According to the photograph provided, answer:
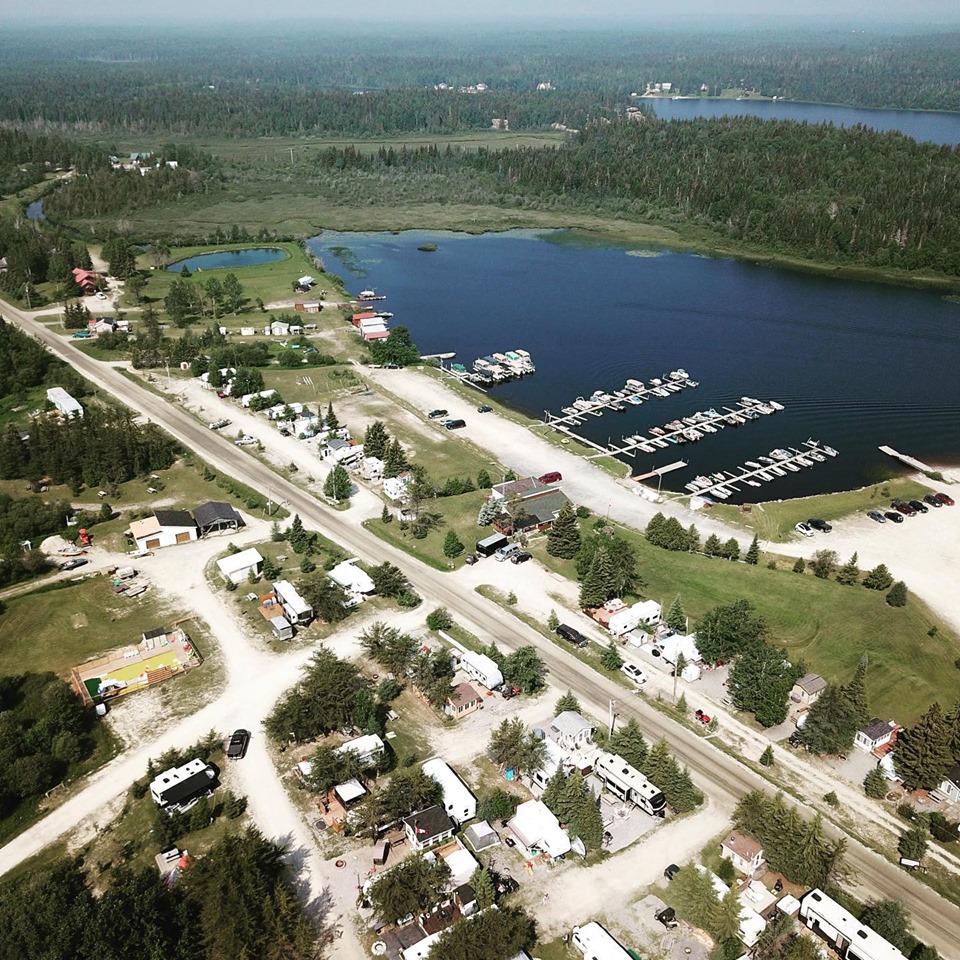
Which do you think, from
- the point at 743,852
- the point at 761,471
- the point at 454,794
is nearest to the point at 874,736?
the point at 743,852

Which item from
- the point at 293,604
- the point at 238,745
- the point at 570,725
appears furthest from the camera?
the point at 293,604

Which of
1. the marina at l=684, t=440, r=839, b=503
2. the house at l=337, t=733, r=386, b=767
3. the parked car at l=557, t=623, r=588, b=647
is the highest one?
the house at l=337, t=733, r=386, b=767

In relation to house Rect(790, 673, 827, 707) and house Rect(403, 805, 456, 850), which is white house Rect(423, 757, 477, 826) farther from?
house Rect(790, 673, 827, 707)

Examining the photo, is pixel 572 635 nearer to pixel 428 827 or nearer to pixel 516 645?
pixel 516 645

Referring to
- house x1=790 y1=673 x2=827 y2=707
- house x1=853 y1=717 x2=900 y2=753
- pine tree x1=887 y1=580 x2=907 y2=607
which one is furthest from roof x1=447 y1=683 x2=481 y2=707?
pine tree x1=887 y1=580 x2=907 y2=607

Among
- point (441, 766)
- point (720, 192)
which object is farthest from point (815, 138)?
point (441, 766)

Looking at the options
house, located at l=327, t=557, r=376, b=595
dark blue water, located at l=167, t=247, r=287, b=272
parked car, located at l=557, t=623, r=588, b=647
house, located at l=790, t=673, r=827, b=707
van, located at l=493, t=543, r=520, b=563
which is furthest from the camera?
dark blue water, located at l=167, t=247, r=287, b=272

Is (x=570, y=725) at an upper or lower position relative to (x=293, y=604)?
lower

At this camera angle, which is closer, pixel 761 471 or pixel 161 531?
pixel 161 531
